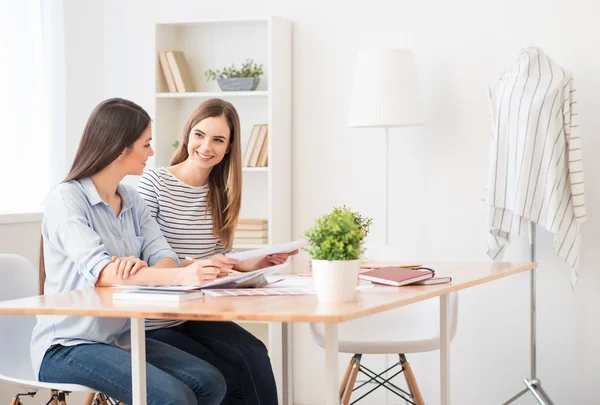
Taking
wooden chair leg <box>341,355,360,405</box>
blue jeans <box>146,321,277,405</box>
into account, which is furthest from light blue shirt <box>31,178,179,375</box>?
wooden chair leg <box>341,355,360,405</box>

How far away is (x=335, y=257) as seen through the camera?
1.89m

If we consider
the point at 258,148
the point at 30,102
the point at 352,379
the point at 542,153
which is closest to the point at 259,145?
the point at 258,148

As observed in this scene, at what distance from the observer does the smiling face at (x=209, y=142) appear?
279 centimetres

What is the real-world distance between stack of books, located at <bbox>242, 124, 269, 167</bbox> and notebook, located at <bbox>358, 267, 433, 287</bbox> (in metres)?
1.93

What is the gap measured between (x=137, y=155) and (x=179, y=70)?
1994 mm

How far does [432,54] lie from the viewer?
411 cm

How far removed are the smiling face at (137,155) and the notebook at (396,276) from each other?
0.68 m

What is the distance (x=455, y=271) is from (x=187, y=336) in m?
0.79

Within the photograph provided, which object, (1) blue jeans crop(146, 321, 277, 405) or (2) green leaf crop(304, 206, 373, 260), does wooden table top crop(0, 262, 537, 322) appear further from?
(1) blue jeans crop(146, 321, 277, 405)

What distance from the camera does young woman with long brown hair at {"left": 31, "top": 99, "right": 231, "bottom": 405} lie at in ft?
6.95

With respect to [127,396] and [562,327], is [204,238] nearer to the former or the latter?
[127,396]

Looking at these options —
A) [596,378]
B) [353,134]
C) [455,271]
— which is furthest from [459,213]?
[455,271]

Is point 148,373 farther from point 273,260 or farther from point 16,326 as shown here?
point 16,326

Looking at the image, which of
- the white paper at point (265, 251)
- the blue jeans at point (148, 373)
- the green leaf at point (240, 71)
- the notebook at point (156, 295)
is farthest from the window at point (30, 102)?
the notebook at point (156, 295)
